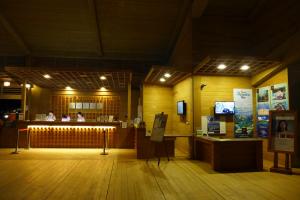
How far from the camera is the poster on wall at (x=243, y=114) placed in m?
7.73

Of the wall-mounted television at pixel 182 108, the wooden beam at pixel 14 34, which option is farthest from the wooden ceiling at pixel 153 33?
the wall-mounted television at pixel 182 108

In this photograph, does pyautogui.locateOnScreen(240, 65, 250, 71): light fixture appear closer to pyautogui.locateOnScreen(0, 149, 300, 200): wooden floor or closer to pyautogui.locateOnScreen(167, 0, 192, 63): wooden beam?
pyautogui.locateOnScreen(167, 0, 192, 63): wooden beam

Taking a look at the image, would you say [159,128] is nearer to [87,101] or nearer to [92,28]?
[92,28]

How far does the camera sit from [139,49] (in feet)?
37.1

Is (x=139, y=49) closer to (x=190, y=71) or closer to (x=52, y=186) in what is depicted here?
(x=190, y=71)

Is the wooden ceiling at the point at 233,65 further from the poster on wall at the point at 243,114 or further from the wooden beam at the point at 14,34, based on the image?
the wooden beam at the point at 14,34

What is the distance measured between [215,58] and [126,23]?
456 cm

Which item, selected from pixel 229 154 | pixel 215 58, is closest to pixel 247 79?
pixel 215 58

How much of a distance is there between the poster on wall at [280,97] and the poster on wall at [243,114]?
38.6 inches


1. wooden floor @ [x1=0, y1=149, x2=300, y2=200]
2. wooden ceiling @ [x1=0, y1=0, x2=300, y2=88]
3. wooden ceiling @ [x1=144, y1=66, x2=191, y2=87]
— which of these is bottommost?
wooden floor @ [x1=0, y1=149, x2=300, y2=200]

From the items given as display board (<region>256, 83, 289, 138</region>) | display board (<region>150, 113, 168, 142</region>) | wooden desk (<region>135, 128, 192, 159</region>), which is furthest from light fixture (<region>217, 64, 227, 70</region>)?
wooden desk (<region>135, 128, 192, 159</region>)

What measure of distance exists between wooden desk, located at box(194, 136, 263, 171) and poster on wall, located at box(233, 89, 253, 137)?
5.83ft

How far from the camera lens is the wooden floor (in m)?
3.97

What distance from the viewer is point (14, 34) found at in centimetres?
974
